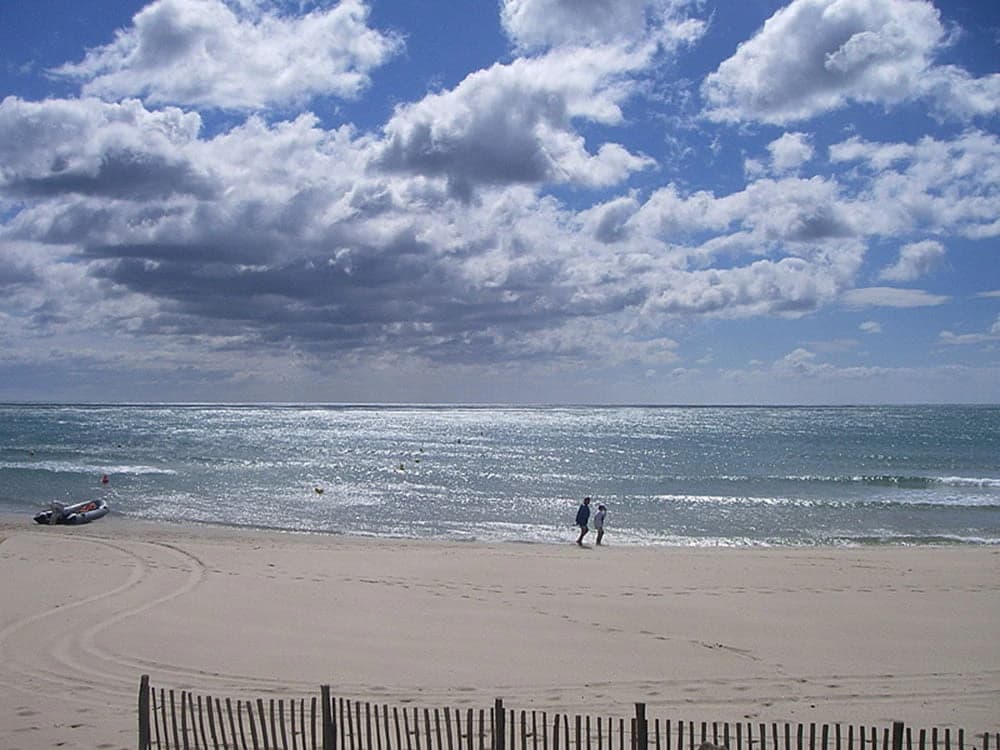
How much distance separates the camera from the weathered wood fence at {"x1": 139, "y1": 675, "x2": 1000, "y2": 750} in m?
7.67

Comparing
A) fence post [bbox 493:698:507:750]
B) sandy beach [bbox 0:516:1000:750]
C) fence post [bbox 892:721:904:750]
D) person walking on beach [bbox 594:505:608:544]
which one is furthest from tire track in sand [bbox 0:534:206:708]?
person walking on beach [bbox 594:505:608:544]

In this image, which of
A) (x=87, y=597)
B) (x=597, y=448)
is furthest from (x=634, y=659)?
(x=597, y=448)

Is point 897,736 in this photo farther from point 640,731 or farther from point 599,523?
point 599,523

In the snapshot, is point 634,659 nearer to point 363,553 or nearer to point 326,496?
point 363,553

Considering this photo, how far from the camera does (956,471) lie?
5266cm

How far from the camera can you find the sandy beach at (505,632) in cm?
1119

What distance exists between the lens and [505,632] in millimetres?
14555

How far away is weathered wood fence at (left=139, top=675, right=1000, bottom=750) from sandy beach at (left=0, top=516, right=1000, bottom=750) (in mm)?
726

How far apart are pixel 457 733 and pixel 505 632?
589 centimetres

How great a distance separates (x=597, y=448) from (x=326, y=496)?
132ft

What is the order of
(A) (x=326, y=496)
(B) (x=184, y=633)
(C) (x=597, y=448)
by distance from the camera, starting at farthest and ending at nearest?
(C) (x=597, y=448) < (A) (x=326, y=496) < (B) (x=184, y=633)

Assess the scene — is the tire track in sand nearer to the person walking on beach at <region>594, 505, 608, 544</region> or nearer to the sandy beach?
the sandy beach

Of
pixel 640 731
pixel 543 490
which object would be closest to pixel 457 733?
pixel 640 731

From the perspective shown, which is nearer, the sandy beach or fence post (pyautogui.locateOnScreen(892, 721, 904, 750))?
fence post (pyautogui.locateOnScreen(892, 721, 904, 750))
